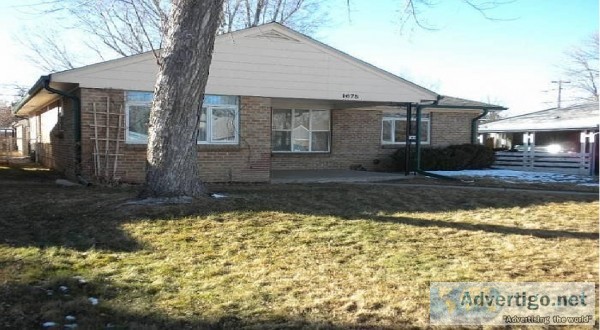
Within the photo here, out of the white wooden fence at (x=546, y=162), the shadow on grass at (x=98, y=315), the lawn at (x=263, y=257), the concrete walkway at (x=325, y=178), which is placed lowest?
the shadow on grass at (x=98, y=315)

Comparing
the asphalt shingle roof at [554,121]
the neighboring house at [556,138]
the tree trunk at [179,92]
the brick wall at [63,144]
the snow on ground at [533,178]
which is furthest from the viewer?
the asphalt shingle roof at [554,121]

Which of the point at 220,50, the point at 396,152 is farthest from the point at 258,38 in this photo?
the point at 396,152

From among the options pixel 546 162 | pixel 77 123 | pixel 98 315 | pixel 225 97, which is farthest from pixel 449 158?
pixel 98 315

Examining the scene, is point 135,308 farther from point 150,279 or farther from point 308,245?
point 308,245

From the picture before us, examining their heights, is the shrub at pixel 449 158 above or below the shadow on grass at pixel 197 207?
above

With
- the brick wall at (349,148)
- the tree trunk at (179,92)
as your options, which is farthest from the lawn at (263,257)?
the brick wall at (349,148)

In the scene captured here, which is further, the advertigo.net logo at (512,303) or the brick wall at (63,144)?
the brick wall at (63,144)

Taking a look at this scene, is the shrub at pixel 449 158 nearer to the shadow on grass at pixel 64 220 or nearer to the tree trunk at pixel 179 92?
the shadow on grass at pixel 64 220

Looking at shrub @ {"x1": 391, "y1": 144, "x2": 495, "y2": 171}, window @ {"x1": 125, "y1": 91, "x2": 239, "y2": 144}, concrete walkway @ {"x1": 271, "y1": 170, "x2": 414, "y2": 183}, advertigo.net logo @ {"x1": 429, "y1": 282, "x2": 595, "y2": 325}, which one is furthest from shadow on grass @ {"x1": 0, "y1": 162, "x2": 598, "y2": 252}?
shrub @ {"x1": 391, "y1": 144, "x2": 495, "y2": 171}

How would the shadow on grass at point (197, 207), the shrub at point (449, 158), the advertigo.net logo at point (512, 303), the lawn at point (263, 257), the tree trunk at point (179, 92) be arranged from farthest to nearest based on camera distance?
the shrub at point (449, 158), the tree trunk at point (179, 92), the shadow on grass at point (197, 207), the lawn at point (263, 257), the advertigo.net logo at point (512, 303)

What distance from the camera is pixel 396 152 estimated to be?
19312 millimetres

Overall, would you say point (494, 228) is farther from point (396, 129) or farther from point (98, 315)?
point (396, 129)

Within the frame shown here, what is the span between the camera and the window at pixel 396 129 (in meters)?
20.2

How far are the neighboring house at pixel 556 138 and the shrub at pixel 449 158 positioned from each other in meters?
2.96
